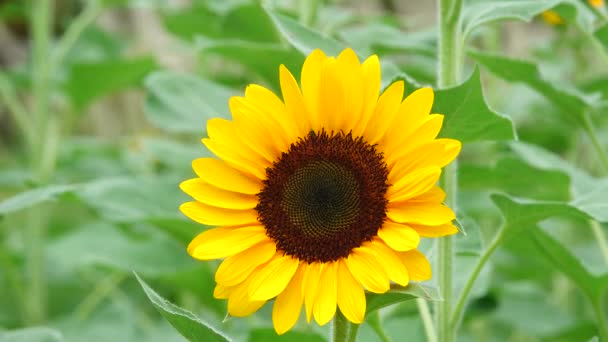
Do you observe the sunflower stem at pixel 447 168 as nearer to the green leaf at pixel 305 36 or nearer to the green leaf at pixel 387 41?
the green leaf at pixel 305 36

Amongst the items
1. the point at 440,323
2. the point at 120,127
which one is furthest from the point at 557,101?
the point at 120,127

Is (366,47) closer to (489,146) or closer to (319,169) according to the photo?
(319,169)

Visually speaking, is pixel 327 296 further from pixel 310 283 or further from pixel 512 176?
pixel 512 176

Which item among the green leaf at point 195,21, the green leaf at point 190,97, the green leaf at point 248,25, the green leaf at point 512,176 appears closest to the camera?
the green leaf at point 512,176

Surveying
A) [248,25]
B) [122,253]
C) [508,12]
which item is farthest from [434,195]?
[122,253]

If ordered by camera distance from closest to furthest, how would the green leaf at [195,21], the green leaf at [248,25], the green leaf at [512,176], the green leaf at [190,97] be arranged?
the green leaf at [512,176] → the green leaf at [190,97] → the green leaf at [248,25] → the green leaf at [195,21]

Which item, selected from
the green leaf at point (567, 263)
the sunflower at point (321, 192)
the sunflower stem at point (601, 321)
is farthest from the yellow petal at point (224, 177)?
the sunflower stem at point (601, 321)
